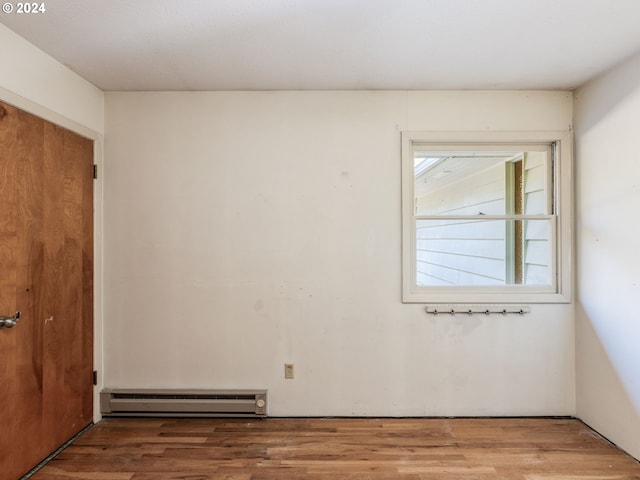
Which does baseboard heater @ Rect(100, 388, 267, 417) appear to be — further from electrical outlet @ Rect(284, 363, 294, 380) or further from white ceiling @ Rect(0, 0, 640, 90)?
white ceiling @ Rect(0, 0, 640, 90)

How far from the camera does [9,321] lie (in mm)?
1995

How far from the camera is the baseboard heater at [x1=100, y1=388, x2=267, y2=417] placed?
2775 millimetres

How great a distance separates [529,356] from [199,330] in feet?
8.14

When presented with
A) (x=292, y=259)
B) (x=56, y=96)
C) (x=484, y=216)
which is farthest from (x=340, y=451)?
(x=56, y=96)

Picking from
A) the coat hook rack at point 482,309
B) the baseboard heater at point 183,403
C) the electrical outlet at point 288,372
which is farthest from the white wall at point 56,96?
the coat hook rack at point 482,309

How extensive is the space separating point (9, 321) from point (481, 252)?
120 inches

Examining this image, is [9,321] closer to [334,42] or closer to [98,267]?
[98,267]

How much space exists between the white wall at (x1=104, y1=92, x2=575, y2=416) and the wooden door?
0.86 feet

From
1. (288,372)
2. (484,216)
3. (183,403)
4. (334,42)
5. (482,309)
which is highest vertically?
(334,42)

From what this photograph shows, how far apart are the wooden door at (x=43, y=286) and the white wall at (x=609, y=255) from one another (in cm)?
355

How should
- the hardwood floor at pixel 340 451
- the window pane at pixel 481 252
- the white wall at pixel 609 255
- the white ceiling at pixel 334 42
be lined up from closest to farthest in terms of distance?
the white ceiling at pixel 334 42 → the hardwood floor at pixel 340 451 → the white wall at pixel 609 255 → the window pane at pixel 481 252

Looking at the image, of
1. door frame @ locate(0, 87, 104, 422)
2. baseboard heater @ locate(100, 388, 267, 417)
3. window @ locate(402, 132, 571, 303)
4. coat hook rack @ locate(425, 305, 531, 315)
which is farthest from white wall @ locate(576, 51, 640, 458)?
door frame @ locate(0, 87, 104, 422)

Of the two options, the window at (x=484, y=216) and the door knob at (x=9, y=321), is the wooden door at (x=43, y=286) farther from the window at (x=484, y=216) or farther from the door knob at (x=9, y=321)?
the window at (x=484, y=216)

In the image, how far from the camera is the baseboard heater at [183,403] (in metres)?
2.78
